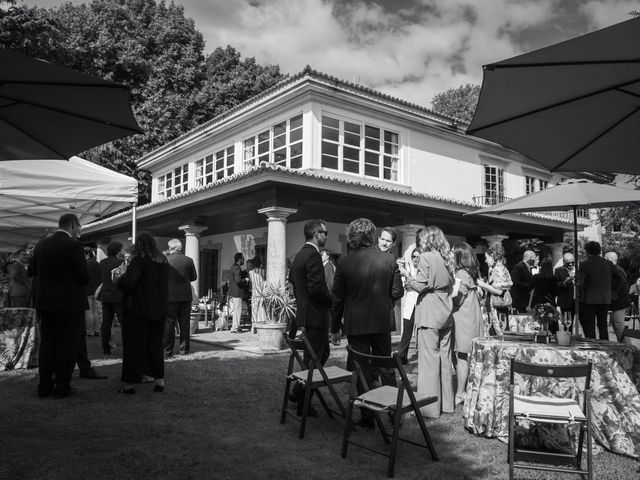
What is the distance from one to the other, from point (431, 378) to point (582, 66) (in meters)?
2.98

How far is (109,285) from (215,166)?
9337mm

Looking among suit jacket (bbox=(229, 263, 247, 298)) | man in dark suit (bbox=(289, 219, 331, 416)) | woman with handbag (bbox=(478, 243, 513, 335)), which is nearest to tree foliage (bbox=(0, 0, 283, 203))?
suit jacket (bbox=(229, 263, 247, 298))

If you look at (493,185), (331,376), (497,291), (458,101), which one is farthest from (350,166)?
(458,101)

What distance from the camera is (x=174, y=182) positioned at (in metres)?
19.4

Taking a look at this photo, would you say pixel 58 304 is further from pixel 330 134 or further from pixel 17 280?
pixel 330 134

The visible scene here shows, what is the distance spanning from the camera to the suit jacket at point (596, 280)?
7883 millimetres

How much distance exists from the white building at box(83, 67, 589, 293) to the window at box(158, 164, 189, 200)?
0.21ft

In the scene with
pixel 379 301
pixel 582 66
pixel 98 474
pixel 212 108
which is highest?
pixel 212 108

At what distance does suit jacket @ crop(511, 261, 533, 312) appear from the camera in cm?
923

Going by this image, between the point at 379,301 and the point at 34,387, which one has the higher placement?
the point at 379,301

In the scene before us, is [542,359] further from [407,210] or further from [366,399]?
[407,210]

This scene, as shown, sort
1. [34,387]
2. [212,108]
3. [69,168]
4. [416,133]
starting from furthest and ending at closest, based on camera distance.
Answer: [212,108], [416,133], [69,168], [34,387]

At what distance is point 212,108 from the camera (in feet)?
86.6

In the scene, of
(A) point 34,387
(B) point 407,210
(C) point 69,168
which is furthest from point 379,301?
(B) point 407,210
